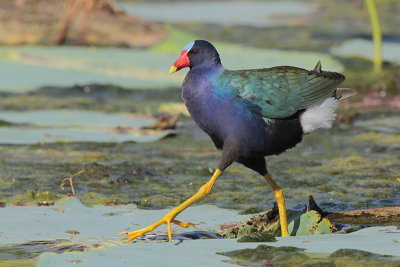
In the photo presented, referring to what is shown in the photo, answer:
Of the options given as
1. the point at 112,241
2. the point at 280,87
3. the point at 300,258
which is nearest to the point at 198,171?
the point at 280,87

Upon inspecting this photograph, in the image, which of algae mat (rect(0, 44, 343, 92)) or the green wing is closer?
the green wing

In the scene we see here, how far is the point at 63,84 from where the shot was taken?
7.50 metres

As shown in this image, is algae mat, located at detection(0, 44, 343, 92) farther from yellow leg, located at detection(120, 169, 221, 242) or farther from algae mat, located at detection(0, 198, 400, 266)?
yellow leg, located at detection(120, 169, 221, 242)

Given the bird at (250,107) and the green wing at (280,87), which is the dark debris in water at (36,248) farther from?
the green wing at (280,87)

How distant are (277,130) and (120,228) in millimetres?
813

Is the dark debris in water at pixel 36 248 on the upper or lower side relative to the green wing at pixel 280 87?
lower

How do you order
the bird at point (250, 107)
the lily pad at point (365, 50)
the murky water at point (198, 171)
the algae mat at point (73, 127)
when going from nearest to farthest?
the bird at point (250, 107) < the murky water at point (198, 171) < the algae mat at point (73, 127) < the lily pad at point (365, 50)

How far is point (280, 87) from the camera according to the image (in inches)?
148

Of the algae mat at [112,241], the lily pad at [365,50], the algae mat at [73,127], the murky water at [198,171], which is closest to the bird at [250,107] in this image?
the algae mat at [112,241]

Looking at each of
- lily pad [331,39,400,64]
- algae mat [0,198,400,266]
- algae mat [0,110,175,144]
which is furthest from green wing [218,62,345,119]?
lily pad [331,39,400,64]

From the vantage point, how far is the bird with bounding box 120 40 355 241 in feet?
11.8

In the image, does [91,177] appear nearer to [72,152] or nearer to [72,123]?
[72,152]

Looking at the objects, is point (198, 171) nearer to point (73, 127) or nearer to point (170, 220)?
point (73, 127)

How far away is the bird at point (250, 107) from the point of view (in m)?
3.60
